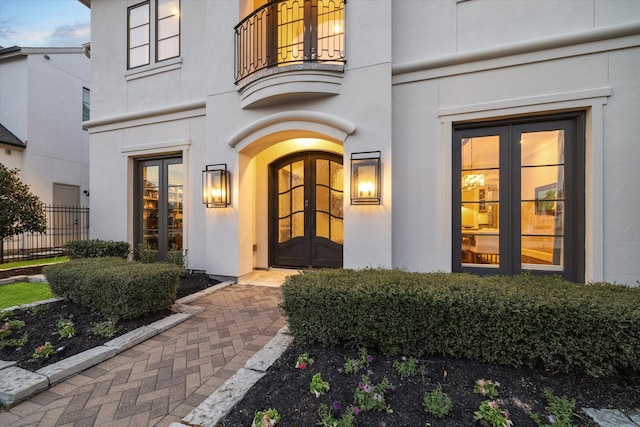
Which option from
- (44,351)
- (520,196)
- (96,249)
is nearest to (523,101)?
(520,196)

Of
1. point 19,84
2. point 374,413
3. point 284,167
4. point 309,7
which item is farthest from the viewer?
point 19,84

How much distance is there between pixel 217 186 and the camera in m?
5.39

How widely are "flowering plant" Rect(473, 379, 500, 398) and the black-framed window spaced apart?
8.77 feet

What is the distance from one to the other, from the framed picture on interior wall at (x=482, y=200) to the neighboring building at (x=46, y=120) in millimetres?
13763

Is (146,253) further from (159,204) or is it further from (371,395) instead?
(371,395)

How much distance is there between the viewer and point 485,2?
4.26 m

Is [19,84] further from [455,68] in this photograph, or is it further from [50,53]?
[455,68]

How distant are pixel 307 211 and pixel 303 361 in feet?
13.7

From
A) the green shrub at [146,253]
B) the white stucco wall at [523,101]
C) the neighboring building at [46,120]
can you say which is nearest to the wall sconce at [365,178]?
the white stucco wall at [523,101]

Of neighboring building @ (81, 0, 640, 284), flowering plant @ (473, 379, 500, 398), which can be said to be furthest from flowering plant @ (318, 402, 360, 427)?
neighboring building @ (81, 0, 640, 284)

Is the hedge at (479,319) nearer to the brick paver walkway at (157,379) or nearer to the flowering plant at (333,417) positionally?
the flowering plant at (333,417)

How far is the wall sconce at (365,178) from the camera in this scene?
4363 millimetres

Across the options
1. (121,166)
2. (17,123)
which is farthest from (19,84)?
(121,166)

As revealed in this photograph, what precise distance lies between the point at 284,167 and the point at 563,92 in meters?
5.16
